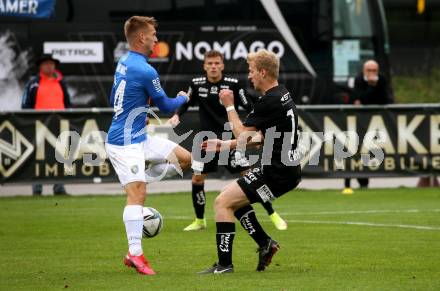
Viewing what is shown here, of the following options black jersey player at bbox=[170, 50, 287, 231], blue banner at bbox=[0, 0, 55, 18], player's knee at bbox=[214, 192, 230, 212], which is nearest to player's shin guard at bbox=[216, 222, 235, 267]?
player's knee at bbox=[214, 192, 230, 212]

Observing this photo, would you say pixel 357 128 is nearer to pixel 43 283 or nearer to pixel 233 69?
pixel 233 69

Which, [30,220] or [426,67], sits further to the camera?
[426,67]

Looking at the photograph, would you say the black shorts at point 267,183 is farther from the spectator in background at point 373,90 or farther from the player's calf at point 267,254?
the spectator in background at point 373,90

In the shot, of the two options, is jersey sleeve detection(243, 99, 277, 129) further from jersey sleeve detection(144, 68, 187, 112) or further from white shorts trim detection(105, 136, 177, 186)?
white shorts trim detection(105, 136, 177, 186)

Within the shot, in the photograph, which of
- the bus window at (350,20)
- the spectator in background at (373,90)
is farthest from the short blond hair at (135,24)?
the bus window at (350,20)

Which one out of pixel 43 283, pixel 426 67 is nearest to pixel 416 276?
pixel 43 283

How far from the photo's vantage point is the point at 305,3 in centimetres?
2739

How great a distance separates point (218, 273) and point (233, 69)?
1643cm

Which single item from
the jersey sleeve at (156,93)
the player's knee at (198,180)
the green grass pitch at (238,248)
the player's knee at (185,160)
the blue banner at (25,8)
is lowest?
the green grass pitch at (238,248)

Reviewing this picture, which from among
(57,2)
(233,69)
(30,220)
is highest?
(57,2)

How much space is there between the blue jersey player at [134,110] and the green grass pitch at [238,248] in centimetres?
62

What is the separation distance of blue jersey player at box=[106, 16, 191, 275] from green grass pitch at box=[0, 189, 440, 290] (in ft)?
2.04

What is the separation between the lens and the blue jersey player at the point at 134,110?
1074 cm

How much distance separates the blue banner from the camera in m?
26.0
